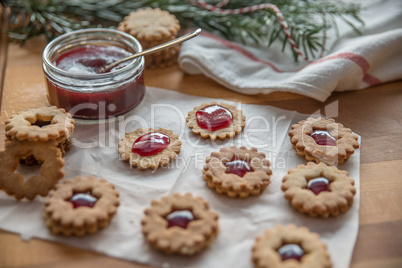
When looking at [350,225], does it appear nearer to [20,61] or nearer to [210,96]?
[210,96]

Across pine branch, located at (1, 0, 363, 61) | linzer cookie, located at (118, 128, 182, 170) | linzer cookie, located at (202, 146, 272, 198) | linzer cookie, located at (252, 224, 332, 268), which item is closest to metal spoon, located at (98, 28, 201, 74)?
linzer cookie, located at (118, 128, 182, 170)

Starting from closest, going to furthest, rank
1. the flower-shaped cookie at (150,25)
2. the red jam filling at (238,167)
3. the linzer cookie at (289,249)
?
the linzer cookie at (289,249)
the red jam filling at (238,167)
the flower-shaped cookie at (150,25)

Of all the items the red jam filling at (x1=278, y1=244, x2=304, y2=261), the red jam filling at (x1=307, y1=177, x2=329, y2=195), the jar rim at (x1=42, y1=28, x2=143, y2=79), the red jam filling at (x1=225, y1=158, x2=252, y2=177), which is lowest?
the red jam filling at (x1=278, y1=244, x2=304, y2=261)

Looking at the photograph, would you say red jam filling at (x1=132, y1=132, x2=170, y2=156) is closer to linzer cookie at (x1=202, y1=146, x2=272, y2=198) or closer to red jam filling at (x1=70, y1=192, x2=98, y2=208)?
linzer cookie at (x1=202, y1=146, x2=272, y2=198)

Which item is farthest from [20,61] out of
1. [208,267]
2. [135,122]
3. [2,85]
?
[208,267]

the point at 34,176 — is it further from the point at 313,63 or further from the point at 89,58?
the point at 313,63

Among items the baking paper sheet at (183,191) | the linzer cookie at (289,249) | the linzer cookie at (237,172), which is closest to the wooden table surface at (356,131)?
the baking paper sheet at (183,191)

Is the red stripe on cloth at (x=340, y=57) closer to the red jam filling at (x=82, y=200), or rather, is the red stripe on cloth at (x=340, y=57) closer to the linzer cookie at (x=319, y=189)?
the linzer cookie at (x=319, y=189)
